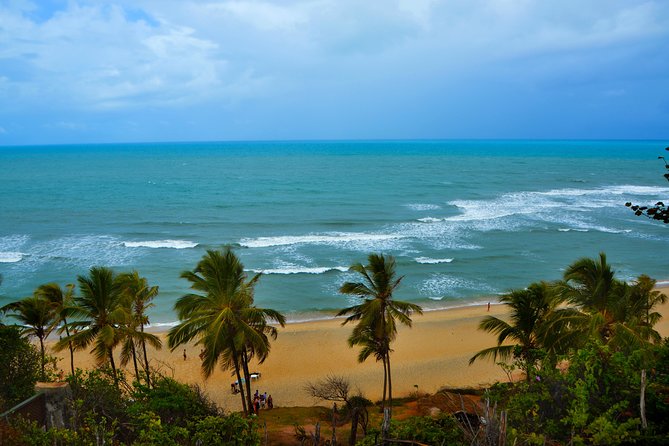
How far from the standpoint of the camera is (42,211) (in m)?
58.0

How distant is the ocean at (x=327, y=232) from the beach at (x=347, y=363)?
2.65 metres

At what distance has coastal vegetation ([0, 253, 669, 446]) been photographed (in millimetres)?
8141

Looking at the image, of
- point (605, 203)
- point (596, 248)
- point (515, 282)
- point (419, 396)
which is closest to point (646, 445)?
point (419, 396)

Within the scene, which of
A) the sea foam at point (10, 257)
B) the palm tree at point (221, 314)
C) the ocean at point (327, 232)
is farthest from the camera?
the sea foam at point (10, 257)

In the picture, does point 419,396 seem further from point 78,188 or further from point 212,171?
point 212,171

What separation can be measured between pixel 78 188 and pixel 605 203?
72.1m

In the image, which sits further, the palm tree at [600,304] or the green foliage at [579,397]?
the palm tree at [600,304]

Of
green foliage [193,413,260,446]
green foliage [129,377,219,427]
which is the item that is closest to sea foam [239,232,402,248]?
green foliage [129,377,219,427]

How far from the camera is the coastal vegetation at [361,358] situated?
8.14m

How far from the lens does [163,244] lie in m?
43.3

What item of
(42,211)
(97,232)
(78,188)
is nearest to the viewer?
(97,232)

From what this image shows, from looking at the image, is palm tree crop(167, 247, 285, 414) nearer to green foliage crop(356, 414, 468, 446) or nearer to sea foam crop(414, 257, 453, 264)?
green foliage crop(356, 414, 468, 446)

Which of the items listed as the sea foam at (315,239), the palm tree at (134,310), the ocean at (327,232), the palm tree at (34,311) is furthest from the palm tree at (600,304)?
the sea foam at (315,239)

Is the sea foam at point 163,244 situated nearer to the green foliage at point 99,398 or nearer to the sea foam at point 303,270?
the sea foam at point 303,270
